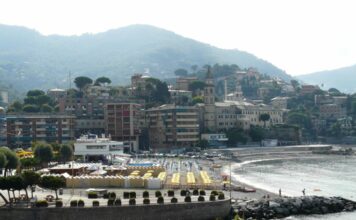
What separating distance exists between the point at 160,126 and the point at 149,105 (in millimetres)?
14007

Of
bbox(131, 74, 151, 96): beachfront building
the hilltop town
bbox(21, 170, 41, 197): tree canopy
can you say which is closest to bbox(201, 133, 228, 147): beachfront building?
the hilltop town

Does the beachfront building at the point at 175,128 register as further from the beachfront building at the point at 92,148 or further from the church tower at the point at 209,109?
the beachfront building at the point at 92,148

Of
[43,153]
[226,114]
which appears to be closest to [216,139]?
[226,114]

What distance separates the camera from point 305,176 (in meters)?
96.9

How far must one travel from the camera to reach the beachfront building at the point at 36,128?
4700 inches

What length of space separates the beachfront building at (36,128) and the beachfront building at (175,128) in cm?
2098

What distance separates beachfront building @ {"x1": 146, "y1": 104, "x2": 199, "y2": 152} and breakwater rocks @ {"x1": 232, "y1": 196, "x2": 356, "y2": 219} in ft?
237

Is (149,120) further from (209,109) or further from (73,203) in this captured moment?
(73,203)

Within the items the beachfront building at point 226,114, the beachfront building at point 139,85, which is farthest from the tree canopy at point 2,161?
the beachfront building at point 139,85

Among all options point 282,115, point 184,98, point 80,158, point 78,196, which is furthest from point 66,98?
point 78,196

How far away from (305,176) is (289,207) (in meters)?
38.9

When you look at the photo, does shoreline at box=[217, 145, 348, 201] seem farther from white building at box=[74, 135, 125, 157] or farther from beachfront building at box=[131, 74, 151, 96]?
beachfront building at box=[131, 74, 151, 96]

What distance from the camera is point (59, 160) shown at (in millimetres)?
87500

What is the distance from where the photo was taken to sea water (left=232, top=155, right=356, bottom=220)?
251 ft
